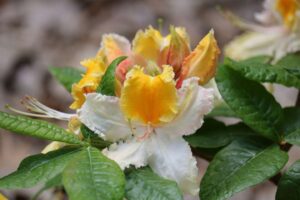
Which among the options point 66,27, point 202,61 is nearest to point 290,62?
point 202,61

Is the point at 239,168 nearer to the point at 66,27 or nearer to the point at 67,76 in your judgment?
the point at 67,76

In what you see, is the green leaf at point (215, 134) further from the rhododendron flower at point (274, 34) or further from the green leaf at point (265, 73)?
the rhododendron flower at point (274, 34)

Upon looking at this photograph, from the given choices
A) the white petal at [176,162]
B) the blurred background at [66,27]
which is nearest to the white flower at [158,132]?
the white petal at [176,162]

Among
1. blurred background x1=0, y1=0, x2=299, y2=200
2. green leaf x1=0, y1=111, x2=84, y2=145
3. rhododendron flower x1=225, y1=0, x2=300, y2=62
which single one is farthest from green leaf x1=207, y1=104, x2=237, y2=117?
blurred background x1=0, y1=0, x2=299, y2=200

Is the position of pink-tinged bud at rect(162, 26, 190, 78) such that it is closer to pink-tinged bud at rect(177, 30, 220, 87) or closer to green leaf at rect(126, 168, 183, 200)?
pink-tinged bud at rect(177, 30, 220, 87)

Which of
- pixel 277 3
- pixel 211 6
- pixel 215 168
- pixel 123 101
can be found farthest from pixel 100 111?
pixel 211 6

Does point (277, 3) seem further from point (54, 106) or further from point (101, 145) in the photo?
point (54, 106)
